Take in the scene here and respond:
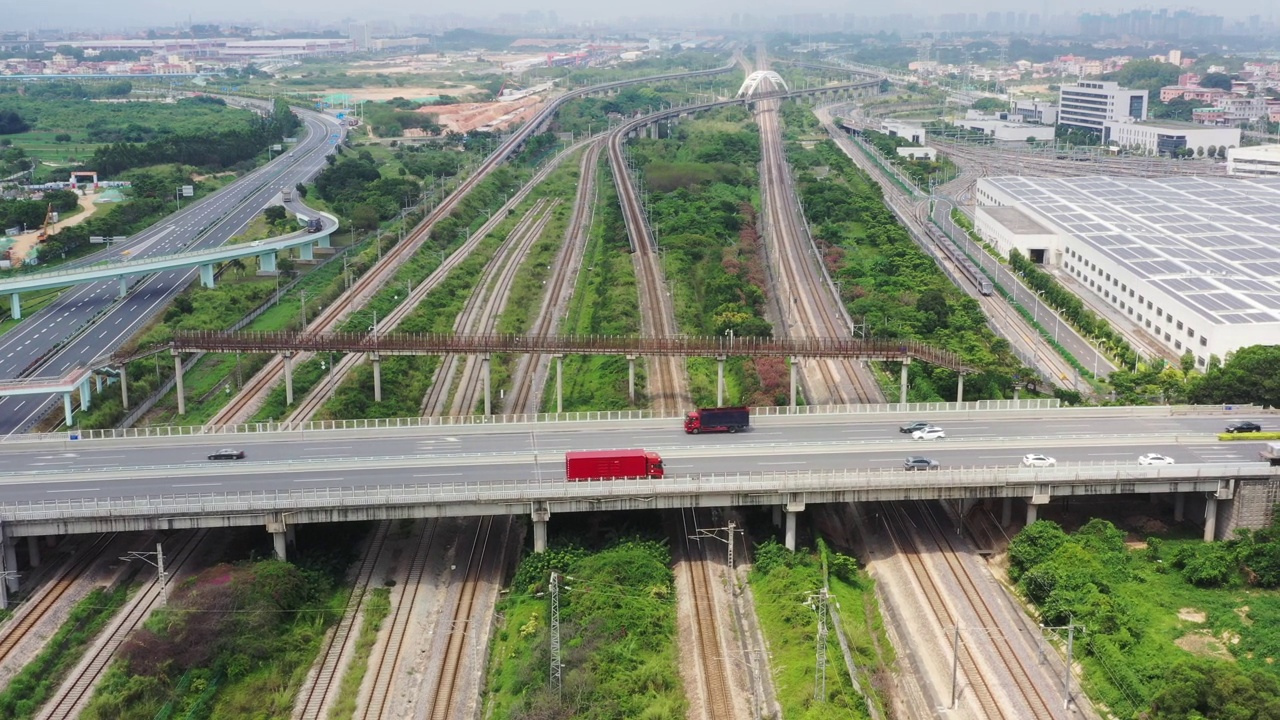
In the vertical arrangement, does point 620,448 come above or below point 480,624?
above

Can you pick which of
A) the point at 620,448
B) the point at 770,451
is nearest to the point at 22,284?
the point at 620,448

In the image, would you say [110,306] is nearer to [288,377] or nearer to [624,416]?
[288,377]

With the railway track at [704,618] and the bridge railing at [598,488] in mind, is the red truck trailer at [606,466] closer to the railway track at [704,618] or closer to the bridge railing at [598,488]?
the bridge railing at [598,488]

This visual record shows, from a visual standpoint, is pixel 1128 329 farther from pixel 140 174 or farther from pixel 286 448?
pixel 140 174

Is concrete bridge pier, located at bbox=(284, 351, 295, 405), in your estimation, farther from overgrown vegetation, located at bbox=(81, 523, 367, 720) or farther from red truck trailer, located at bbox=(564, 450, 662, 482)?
red truck trailer, located at bbox=(564, 450, 662, 482)

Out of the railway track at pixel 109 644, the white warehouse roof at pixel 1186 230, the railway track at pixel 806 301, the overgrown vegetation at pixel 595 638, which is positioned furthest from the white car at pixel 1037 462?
the railway track at pixel 109 644

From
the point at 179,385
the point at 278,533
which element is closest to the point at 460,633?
the point at 278,533
